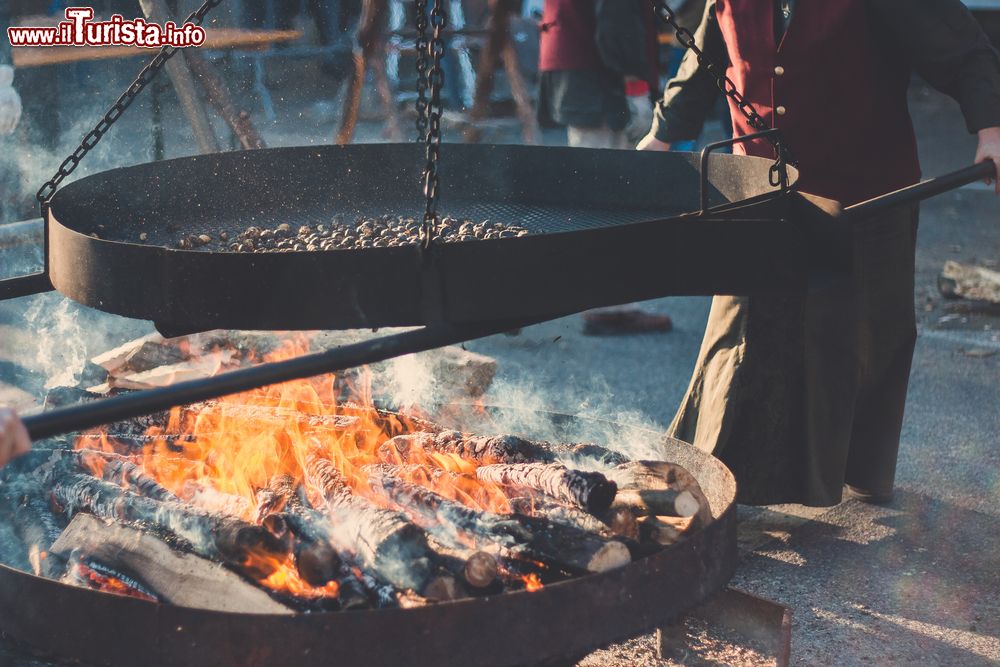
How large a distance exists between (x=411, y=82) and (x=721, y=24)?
31.3 feet

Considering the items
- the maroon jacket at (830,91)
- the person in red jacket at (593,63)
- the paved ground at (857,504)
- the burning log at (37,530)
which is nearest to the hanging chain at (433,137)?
the burning log at (37,530)

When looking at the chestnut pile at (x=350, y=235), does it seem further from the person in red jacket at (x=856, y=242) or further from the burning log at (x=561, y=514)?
the person in red jacket at (x=856, y=242)

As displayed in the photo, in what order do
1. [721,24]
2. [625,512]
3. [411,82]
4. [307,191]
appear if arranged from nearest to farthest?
[625,512], [307,191], [721,24], [411,82]

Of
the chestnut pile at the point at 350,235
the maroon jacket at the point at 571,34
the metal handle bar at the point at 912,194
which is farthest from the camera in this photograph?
the maroon jacket at the point at 571,34

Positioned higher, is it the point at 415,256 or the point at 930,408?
the point at 415,256

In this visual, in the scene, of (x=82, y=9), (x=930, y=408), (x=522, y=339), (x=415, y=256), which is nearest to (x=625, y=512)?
(x=415, y=256)

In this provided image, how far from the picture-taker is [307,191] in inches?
119

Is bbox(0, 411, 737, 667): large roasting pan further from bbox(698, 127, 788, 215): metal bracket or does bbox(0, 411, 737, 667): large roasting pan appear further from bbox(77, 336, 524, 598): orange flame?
bbox(698, 127, 788, 215): metal bracket

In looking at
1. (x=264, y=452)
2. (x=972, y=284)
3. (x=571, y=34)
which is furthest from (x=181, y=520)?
(x=972, y=284)

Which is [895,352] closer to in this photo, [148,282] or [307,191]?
[307,191]

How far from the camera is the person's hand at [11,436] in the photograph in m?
1.60

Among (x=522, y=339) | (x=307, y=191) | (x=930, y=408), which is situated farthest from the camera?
(x=522, y=339)

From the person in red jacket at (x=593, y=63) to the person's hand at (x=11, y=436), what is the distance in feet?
14.4

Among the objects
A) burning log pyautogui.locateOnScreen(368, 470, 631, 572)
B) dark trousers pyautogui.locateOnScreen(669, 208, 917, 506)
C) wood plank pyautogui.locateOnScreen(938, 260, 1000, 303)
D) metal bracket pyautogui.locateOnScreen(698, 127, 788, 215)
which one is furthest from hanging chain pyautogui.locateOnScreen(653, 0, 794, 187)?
wood plank pyautogui.locateOnScreen(938, 260, 1000, 303)
